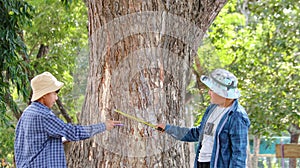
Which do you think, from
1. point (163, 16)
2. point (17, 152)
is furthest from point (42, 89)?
point (163, 16)

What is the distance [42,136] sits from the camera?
342 cm

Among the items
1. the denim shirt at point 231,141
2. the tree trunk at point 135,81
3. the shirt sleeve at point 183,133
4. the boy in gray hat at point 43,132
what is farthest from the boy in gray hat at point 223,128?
the boy in gray hat at point 43,132

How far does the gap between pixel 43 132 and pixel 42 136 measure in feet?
0.09

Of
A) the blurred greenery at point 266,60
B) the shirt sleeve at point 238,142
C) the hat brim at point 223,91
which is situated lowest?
the shirt sleeve at point 238,142

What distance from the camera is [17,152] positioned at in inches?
139

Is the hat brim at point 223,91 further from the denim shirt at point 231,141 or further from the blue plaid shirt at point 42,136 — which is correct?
the blue plaid shirt at point 42,136

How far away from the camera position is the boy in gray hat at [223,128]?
10.8 feet

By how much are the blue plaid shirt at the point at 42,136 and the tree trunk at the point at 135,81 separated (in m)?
0.61

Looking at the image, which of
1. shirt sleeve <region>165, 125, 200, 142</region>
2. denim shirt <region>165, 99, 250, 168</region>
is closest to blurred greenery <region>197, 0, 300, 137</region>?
shirt sleeve <region>165, 125, 200, 142</region>

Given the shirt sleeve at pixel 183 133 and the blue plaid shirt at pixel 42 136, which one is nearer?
the blue plaid shirt at pixel 42 136

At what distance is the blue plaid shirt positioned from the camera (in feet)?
11.2

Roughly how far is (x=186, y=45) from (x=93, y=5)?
0.80 m

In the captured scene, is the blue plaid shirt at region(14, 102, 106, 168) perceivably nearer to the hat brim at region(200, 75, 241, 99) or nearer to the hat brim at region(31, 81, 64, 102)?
the hat brim at region(31, 81, 64, 102)

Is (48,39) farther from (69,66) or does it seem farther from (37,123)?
(37,123)
